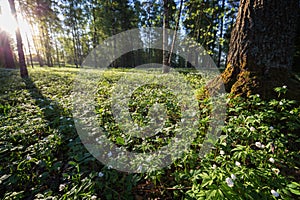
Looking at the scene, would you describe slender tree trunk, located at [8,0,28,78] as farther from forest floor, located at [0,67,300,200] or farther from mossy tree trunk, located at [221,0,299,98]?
mossy tree trunk, located at [221,0,299,98]

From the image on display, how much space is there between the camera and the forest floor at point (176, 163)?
3.56 feet

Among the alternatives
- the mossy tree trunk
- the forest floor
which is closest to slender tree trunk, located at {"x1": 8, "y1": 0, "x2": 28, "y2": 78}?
the forest floor

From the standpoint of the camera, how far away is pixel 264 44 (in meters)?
2.17

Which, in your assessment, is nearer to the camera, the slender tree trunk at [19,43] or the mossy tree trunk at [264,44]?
the mossy tree trunk at [264,44]

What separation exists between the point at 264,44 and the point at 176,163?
207cm

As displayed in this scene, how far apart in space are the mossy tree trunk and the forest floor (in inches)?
14.7

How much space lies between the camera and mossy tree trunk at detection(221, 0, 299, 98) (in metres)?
2.09

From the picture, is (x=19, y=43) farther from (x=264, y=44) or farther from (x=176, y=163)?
(x=264, y=44)

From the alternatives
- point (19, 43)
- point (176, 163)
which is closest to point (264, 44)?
point (176, 163)

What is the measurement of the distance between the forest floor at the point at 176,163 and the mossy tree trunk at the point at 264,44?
373mm

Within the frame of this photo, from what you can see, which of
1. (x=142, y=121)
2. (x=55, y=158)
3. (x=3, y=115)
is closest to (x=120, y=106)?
(x=142, y=121)

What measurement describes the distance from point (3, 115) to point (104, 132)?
8.22 feet

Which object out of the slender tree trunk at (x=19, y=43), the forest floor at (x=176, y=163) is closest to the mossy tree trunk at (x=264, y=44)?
the forest floor at (x=176, y=163)

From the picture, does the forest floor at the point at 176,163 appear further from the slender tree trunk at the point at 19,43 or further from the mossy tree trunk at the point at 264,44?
the slender tree trunk at the point at 19,43
